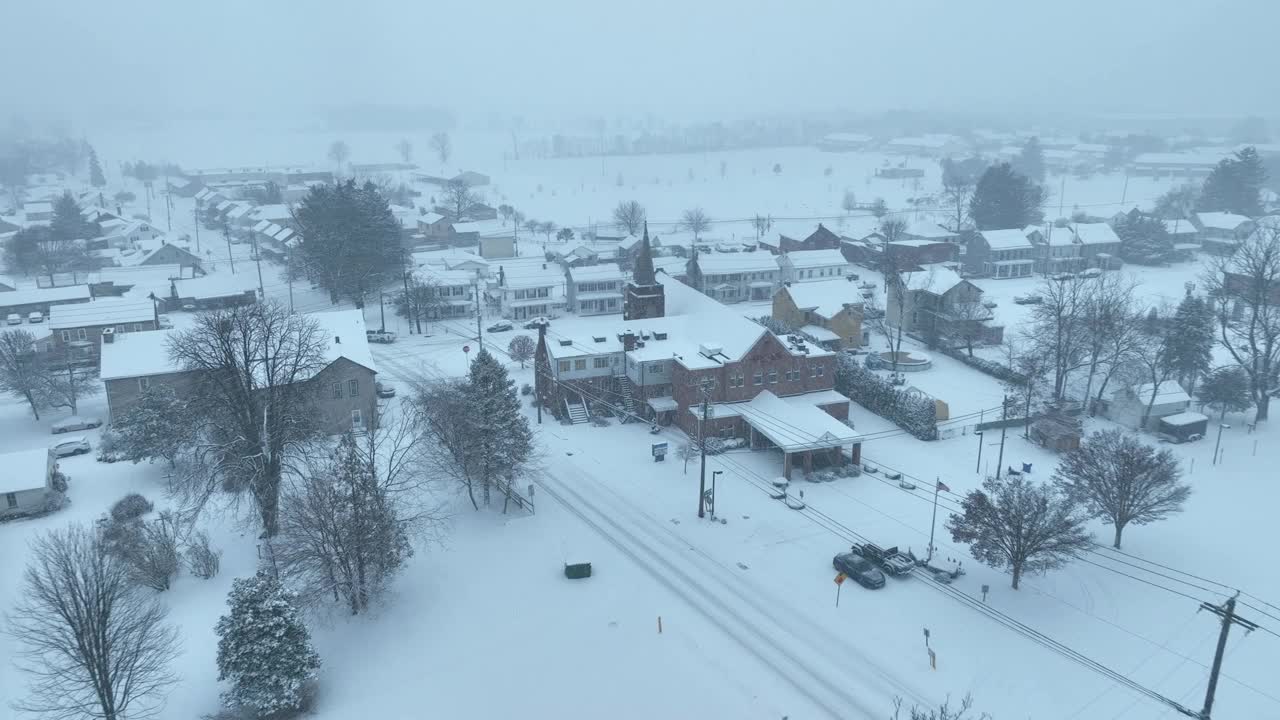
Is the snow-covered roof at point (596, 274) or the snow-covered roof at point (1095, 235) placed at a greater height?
the snow-covered roof at point (1095, 235)

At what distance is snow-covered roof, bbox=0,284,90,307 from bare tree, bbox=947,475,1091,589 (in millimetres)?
69970

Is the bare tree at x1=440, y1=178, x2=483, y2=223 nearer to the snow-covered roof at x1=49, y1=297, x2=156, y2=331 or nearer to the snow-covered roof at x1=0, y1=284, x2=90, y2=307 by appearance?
the snow-covered roof at x1=0, y1=284, x2=90, y2=307

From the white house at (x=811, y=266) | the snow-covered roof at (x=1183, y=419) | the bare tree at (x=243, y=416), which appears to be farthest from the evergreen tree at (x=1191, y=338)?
the bare tree at (x=243, y=416)

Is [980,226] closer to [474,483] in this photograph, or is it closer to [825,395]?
[825,395]

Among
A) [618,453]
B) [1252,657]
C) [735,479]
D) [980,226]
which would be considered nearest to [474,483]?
[618,453]

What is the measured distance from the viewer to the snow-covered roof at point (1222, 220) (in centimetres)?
9181

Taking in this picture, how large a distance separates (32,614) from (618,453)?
2338 cm

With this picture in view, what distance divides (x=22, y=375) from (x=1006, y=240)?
7922 cm

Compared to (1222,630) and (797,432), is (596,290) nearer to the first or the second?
(797,432)

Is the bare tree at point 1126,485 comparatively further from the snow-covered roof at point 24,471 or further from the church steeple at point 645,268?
the snow-covered roof at point 24,471

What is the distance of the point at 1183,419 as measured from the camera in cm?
4222

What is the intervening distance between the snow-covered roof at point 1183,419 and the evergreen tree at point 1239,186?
77.3 meters

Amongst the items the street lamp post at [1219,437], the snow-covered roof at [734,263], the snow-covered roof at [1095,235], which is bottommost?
the street lamp post at [1219,437]

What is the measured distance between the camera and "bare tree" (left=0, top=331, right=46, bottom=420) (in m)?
44.0
